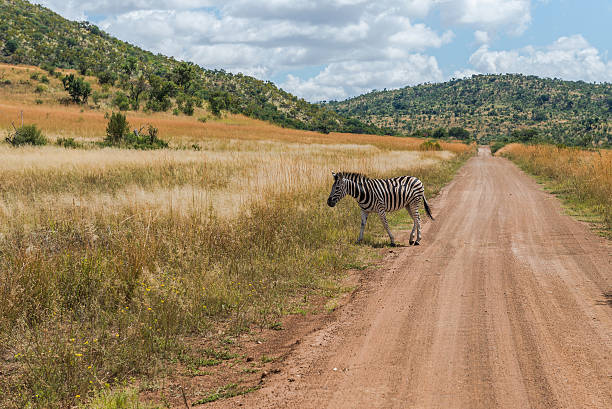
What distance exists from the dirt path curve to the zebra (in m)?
1.13

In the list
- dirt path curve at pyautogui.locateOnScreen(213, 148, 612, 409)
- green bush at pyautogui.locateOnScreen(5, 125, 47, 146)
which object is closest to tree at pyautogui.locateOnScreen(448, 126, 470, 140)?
green bush at pyautogui.locateOnScreen(5, 125, 47, 146)

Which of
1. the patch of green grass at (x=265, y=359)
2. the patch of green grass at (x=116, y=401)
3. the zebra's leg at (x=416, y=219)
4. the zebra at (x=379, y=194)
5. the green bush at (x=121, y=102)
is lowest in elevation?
the patch of green grass at (x=265, y=359)

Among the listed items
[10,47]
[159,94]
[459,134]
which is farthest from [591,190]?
[10,47]

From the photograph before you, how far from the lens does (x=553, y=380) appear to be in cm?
429

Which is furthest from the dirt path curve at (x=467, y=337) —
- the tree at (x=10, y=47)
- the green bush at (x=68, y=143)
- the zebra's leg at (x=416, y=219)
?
the tree at (x=10, y=47)

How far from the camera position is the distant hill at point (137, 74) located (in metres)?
84.9

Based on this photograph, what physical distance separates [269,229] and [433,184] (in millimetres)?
15002

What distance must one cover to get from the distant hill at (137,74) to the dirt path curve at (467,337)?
244ft

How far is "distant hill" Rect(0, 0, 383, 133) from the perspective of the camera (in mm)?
84938

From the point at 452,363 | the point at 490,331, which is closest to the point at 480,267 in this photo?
the point at 490,331

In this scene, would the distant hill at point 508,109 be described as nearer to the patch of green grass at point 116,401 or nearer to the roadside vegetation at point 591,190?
the roadside vegetation at point 591,190

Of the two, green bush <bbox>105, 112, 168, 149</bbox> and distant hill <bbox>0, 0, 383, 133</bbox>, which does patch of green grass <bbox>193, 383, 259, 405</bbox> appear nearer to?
green bush <bbox>105, 112, 168, 149</bbox>

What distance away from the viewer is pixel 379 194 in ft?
35.2

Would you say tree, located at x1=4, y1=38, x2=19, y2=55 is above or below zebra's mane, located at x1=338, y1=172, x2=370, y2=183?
above
